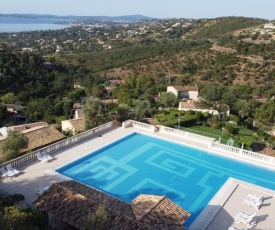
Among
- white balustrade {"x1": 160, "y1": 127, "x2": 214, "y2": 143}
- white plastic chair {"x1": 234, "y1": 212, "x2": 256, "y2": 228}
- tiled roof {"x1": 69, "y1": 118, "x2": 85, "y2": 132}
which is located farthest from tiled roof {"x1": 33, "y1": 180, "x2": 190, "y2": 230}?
tiled roof {"x1": 69, "y1": 118, "x2": 85, "y2": 132}

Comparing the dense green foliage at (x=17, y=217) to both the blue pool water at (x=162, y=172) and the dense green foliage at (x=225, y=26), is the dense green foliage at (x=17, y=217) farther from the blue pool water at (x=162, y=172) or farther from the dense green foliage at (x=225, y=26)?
the dense green foliage at (x=225, y=26)

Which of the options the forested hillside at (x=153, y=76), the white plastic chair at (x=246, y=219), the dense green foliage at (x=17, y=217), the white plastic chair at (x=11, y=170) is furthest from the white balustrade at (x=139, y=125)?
the dense green foliage at (x=17, y=217)

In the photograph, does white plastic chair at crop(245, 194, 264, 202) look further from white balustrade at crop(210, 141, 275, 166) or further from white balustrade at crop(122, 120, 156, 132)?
white balustrade at crop(122, 120, 156, 132)

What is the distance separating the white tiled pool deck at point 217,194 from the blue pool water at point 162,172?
1.66 ft

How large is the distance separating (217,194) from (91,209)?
6023mm

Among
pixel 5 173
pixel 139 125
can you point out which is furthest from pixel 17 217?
pixel 139 125

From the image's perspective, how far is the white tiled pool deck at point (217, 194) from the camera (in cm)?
1168

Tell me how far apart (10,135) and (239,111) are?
22.3m

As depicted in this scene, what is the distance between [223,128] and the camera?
24906 mm

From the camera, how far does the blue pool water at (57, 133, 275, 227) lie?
14097 mm

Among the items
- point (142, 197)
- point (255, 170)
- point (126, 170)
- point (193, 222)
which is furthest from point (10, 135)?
point (255, 170)

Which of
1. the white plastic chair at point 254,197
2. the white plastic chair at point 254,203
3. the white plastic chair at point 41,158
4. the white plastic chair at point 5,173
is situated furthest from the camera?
the white plastic chair at point 41,158

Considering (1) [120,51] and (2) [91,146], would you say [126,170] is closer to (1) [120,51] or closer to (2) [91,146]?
(2) [91,146]

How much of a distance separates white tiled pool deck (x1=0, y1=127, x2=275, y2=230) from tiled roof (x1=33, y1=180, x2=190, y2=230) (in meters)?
1.29
